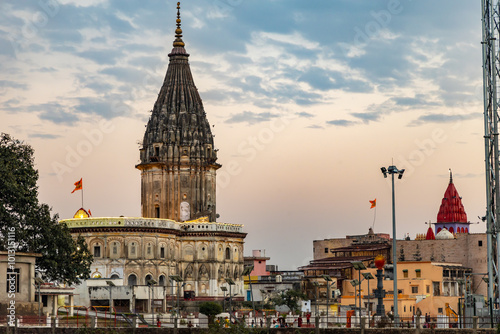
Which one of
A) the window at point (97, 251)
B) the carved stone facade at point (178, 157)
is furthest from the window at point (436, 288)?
the window at point (97, 251)

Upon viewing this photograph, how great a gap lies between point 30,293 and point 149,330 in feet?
39.5

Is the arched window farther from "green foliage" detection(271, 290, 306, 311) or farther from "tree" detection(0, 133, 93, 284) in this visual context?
"tree" detection(0, 133, 93, 284)

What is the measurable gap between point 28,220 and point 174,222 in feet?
148

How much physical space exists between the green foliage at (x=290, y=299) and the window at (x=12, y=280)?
5182 centimetres

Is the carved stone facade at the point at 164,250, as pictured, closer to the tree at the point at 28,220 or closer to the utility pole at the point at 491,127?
the tree at the point at 28,220

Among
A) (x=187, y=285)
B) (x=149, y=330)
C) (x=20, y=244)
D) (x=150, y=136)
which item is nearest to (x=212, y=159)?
(x=150, y=136)

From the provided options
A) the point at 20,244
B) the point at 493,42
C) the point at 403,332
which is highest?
the point at 493,42

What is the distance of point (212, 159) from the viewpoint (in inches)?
5315

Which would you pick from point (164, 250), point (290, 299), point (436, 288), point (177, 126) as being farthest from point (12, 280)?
point (177, 126)

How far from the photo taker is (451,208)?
605ft

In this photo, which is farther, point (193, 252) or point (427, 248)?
point (427, 248)

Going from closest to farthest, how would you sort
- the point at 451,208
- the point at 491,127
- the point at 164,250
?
1. the point at 491,127
2. the point at 164,250
3. the point at 451,208

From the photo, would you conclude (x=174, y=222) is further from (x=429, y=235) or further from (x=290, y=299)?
(x=429, y=235)

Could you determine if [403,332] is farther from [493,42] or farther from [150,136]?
[150,136]
